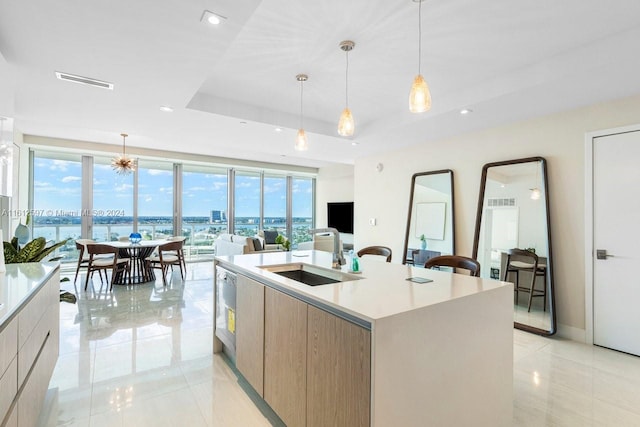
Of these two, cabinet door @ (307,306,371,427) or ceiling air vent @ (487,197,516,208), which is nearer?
cabinet door @ (307,306,371,427)

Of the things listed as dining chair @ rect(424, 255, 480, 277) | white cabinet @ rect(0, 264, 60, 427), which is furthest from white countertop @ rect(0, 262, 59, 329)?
dining chair @ rect(424, 255, 480, 277)

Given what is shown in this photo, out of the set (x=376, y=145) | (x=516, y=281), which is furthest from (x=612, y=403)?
(x=376, y=145)

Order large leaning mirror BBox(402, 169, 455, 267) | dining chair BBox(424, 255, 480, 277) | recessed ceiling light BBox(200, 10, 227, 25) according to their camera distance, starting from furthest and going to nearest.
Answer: large leaning mirror BBox(402, 169, 455, 267)
dining chair BBox(424, 255, 480, 277)
recessed ceiling light BBox(200, 10, 227, 25)

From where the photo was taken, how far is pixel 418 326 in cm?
135

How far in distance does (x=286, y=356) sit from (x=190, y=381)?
3.69 ft

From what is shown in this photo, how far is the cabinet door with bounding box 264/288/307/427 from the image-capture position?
63.9 inches

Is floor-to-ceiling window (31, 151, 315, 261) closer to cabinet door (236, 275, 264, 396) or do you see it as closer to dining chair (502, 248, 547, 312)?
cabinet door (236, 275, 264, 396)

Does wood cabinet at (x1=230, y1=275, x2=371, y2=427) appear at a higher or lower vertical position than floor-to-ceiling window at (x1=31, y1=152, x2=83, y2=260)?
lower

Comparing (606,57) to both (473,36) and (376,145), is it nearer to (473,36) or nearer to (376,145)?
(473,36)

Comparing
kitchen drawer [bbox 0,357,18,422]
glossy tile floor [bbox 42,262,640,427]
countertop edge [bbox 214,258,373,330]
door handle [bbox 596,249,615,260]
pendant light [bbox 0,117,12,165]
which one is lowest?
glossy tile floor [bbox 42,262,640,427]

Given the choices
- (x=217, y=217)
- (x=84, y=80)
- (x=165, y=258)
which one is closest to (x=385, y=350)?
(x=84, y=80)

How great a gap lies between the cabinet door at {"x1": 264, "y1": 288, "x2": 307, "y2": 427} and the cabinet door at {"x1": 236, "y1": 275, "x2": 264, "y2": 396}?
0.23ft

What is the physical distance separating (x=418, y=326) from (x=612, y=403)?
76.4 inches

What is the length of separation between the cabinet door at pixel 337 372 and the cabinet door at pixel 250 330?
558 mm
